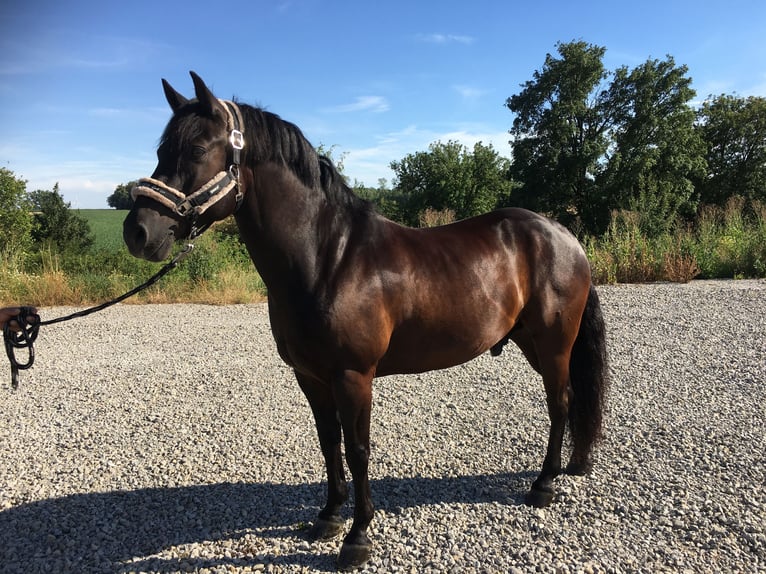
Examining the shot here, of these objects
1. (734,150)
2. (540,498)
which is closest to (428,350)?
(540,498)

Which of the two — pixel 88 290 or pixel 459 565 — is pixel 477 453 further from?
pixel 88 290

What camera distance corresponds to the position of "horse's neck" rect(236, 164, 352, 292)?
201cm

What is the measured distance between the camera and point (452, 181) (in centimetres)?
2620

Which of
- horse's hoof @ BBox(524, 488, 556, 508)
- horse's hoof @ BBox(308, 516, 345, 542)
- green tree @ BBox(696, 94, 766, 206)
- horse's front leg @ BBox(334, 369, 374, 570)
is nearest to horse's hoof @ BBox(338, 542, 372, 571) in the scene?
horse's front leg @ BBox(334, 369, 374, 570)

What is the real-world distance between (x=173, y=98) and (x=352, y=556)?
2373 mm

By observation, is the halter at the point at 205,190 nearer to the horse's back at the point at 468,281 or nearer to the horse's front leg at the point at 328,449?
the horse's back at the point at 468,281

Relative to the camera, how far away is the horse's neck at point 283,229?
2.01 m

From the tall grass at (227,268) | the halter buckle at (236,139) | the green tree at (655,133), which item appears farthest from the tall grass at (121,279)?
the green tree at (655,133)

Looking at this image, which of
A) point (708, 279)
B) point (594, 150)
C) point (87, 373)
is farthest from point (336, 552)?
point (594, 150)

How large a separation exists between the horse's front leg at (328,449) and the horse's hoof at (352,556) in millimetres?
244

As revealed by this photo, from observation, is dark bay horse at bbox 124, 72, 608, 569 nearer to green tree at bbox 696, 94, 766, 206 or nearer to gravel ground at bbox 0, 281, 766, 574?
gravel ground at bbox 0, 281, 766, 574

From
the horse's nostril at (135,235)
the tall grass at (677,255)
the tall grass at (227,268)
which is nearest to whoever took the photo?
the horse's nostril at (135,235)

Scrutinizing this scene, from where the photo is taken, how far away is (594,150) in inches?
866

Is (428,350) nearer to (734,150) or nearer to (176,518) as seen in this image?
(176,518)
